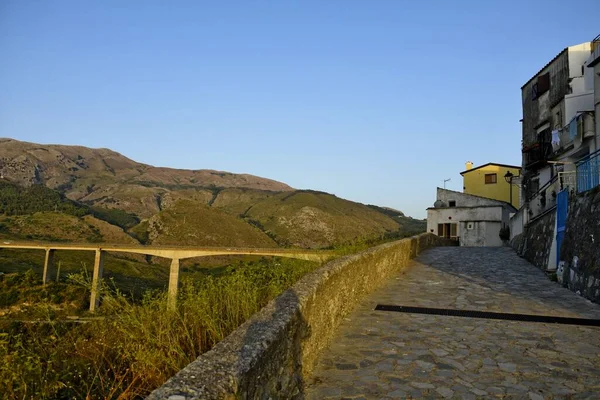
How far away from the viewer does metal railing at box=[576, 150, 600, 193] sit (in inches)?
367

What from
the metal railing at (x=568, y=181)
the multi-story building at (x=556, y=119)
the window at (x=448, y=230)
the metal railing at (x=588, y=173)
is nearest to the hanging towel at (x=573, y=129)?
the multi-story building at (x=556, y=119)

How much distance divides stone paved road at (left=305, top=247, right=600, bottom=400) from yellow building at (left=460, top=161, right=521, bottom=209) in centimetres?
3384

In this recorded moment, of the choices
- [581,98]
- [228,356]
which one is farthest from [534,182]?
[228,356]

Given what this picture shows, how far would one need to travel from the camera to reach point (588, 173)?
9.62m

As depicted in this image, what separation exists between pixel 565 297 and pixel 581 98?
63.4ft

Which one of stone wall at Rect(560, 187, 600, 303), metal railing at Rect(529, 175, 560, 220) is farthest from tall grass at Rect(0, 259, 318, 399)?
metal railing at Rect(529, 175, 560, 220)

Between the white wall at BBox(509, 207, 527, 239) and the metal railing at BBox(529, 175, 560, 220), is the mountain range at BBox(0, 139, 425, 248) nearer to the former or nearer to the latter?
the white wall at BBox(509, 207, 527, 239)

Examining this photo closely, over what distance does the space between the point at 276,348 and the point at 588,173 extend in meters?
9.98

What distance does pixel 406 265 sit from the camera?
1339 cm

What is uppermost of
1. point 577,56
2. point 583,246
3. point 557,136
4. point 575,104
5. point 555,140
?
point 577,56

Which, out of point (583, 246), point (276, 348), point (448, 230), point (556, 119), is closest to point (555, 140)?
point (556, 119)

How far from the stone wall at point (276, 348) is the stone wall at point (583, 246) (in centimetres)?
514

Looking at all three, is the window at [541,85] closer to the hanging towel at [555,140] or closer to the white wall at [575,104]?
the white wall at [575,104]

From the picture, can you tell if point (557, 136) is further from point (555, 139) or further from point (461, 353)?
point (461, 353)
